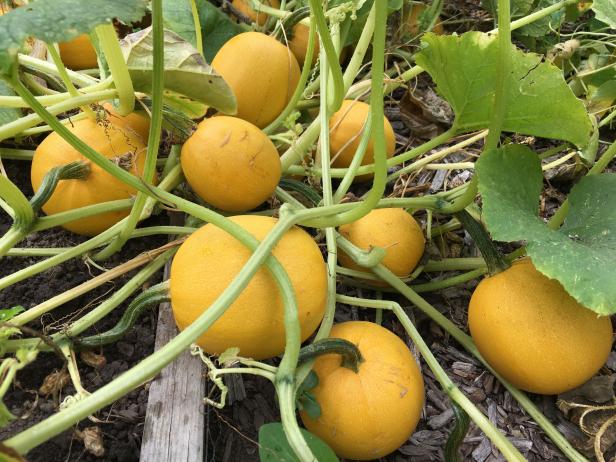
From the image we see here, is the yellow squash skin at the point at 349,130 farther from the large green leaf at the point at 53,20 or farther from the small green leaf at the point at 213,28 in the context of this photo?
the large green leaf at the point at 53,20

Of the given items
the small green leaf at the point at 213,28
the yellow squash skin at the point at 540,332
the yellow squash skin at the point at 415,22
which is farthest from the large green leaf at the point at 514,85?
the yellow squash skin at the point at 415,22

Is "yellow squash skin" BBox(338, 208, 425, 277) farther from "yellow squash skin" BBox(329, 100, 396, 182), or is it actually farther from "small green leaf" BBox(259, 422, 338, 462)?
"small green leaf" BBox(259, 422, 338, 462)

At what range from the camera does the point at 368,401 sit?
99cm

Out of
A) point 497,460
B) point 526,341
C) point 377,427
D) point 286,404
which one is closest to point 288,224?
point 286,404

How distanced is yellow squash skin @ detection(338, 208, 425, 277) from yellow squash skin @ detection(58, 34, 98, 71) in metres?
0.90

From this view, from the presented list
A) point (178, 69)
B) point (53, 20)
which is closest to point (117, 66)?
point (178, 69)

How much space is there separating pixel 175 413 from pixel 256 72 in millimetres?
817

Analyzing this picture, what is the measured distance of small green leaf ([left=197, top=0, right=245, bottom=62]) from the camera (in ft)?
5.33

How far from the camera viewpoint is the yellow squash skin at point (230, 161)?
1.19 meters

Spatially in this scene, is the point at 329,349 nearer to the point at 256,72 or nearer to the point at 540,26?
the point at 256,72

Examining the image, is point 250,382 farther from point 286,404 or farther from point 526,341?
point 526,341

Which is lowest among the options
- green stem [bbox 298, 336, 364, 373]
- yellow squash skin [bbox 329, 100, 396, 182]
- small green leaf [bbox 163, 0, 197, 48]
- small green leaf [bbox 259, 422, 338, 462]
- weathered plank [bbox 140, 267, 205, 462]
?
weathered plank [bbox 140, 267, 205, 462]

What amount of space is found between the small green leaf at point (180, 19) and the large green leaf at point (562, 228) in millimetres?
902

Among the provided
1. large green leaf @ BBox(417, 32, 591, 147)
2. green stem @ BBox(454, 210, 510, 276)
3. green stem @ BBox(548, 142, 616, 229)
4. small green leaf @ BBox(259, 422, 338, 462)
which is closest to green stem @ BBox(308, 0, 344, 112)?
large green leaf @ BBox(417, 32, 591, 147)
